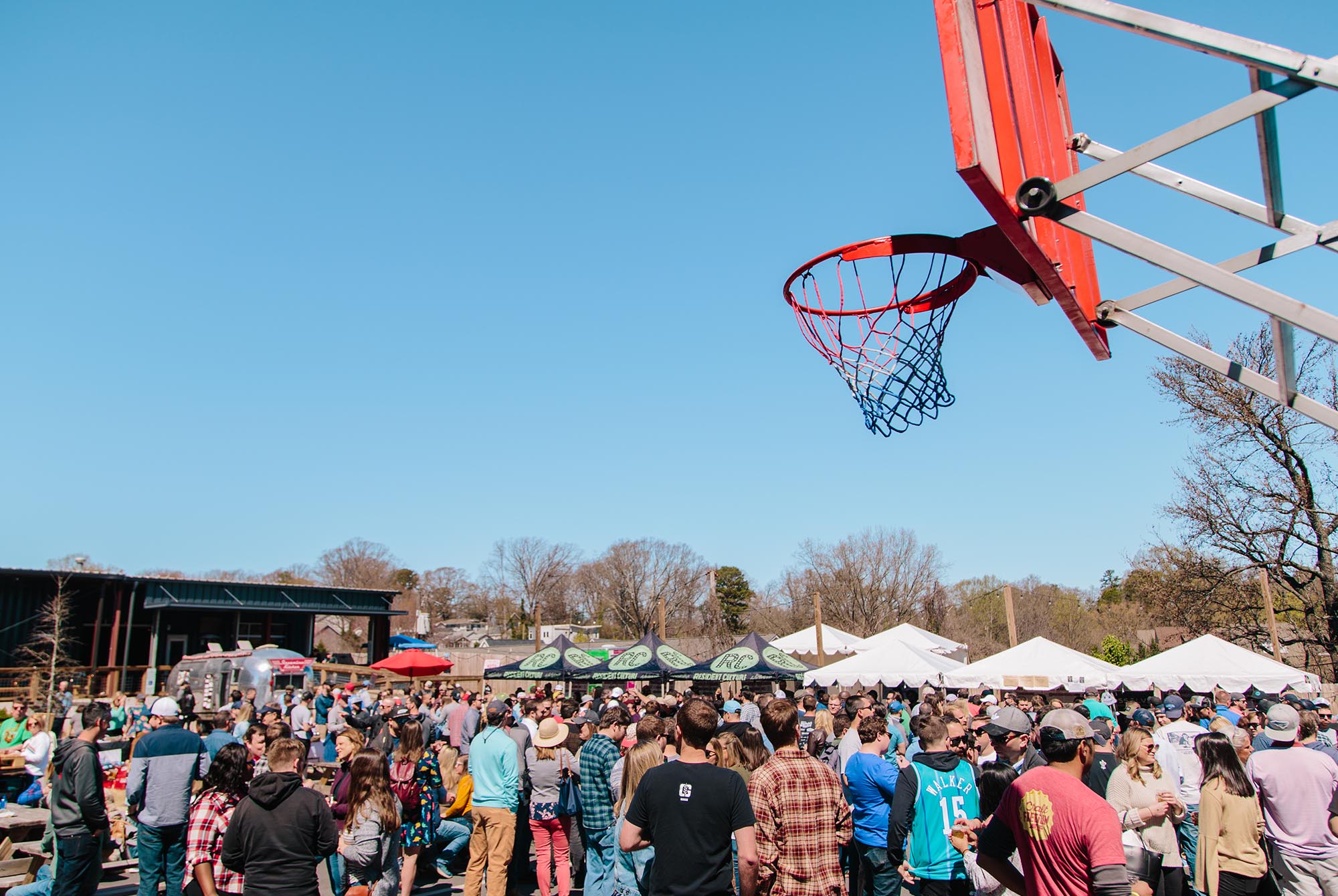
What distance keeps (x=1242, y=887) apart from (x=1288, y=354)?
13.2ft

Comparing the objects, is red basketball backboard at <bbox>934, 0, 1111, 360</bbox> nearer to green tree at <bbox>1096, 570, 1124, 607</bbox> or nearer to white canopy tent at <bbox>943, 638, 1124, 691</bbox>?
white canopy tent at <bbox>943, 638, 1124, 691</bbox>

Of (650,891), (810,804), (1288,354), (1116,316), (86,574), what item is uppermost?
(86,574)

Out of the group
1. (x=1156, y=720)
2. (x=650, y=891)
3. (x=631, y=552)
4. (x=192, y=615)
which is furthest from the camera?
(x=631, y=552)

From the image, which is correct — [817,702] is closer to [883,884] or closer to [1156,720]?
[1156,720]

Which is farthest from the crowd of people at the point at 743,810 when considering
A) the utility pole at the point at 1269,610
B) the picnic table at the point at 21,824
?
the utility pole at the point at 1269,610

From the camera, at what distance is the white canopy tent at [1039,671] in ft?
57.5

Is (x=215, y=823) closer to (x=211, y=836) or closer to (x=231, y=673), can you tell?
(x=211, y=836)

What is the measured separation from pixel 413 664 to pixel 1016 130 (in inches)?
765

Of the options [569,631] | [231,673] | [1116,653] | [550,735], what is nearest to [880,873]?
[550,735]

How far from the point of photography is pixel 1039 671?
1806cm

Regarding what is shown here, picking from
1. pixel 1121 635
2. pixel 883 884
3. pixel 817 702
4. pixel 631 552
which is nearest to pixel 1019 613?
pixel 1121 635

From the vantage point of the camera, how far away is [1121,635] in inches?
1937

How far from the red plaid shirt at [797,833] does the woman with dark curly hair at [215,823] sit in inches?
126

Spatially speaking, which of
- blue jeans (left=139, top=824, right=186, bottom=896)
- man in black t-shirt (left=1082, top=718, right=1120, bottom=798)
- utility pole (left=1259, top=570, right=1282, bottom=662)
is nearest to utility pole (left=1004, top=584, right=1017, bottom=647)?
utility pole (left=1259, top=570, right=1282, bottom=662)
